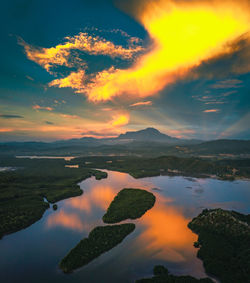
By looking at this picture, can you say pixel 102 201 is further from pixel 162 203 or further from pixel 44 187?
pixel 44 187

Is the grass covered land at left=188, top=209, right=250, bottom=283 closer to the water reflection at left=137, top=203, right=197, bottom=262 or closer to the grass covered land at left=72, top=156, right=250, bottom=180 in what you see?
the water reflection at left=137, top=203, right=197, bottom=262

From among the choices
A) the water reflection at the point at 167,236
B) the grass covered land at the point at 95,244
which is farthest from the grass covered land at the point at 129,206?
the grass covered land at the point at 95,244

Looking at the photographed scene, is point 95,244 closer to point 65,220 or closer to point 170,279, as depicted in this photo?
point 170,279

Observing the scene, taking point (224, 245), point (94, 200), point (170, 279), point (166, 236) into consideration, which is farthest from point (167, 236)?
point (94, 200)

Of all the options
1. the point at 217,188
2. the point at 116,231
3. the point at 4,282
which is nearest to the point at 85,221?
the point at 116,231

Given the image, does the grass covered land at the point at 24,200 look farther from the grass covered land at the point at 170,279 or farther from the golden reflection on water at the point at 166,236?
the grass covered land at the point at 170,279
